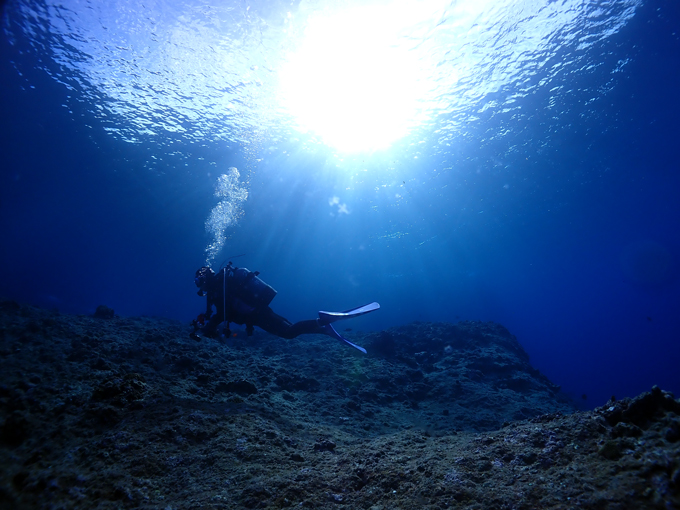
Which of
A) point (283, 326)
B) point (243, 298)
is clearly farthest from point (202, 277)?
point (283, 326)

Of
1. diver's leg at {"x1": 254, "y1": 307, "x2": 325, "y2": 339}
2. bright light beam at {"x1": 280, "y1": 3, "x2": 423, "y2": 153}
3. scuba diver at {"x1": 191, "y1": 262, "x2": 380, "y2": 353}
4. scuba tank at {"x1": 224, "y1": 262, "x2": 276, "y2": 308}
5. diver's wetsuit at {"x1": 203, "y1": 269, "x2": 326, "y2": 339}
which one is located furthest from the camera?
bright light beam at {"x1": 280, "y1": 3, "x2": 423, "y2": 153}

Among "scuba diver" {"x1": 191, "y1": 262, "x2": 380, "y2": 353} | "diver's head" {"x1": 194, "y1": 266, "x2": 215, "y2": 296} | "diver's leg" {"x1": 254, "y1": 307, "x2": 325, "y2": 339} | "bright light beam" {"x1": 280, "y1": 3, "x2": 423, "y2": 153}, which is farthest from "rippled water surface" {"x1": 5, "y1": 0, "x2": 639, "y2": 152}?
"diver's leg" {"x1": 254, "y1": 307, "x2": 325, "y2": 339}

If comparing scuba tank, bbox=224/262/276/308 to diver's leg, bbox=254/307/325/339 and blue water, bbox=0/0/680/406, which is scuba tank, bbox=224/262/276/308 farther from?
blue water, bbox=0/0/680/406

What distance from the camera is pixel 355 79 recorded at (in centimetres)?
1538

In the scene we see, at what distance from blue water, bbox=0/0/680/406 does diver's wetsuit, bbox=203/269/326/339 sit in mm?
11109

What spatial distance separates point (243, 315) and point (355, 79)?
538 inches

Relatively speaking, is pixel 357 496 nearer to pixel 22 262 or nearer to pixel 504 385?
pixel 504 385

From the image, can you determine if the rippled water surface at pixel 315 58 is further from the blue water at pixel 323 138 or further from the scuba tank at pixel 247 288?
the scuba tank at pixel 247 288

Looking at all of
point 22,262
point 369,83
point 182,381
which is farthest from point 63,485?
point 22,262

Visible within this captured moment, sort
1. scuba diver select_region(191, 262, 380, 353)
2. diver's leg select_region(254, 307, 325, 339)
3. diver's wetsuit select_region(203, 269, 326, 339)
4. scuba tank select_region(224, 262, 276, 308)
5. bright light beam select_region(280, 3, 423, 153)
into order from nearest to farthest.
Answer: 1. diver's wetsuit select_region(203, 269, 326, 339)
2. scuba diver select_region(191, 262, 380, 353)
3. scuba tank select_region(224, 262, 276, 308)
4. diver's leg select_region(254, 307, 325, 339)
5. bright light beam select_region(280, 3, 423, 153)

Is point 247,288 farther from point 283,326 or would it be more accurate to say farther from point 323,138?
point 323,138

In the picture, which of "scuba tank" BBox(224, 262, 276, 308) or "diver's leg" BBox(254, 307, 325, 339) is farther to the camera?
"diver's leg" BBox(254, 307, 325, 339)

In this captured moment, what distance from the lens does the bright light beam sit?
12.3 meters

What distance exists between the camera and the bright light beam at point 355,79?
40.3ft
